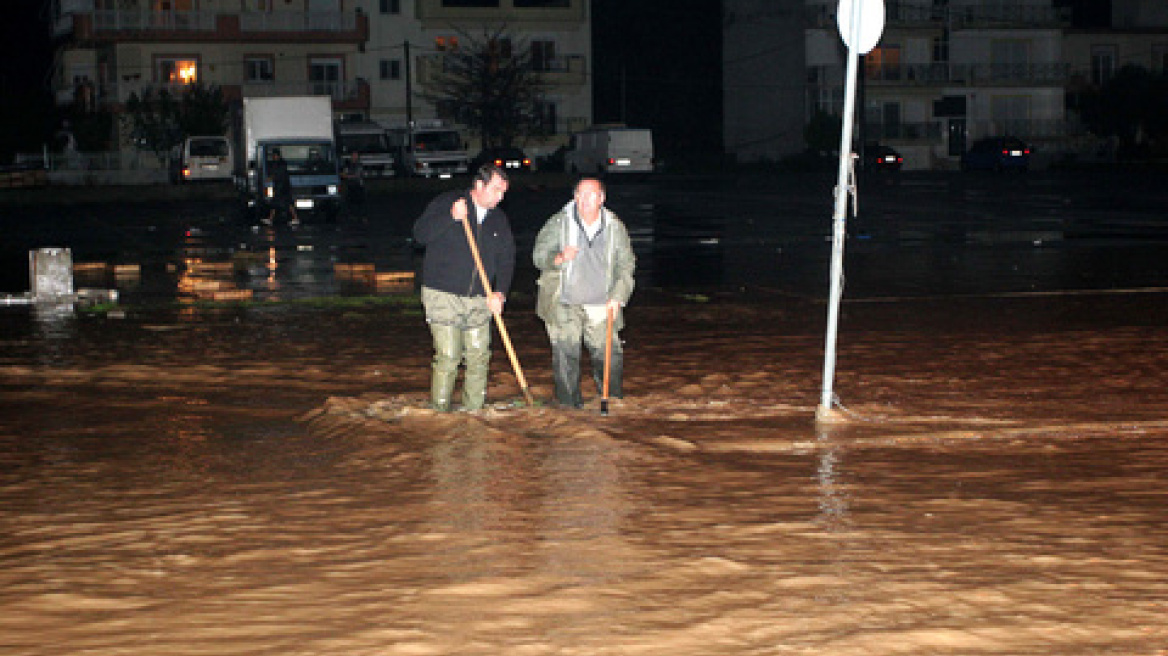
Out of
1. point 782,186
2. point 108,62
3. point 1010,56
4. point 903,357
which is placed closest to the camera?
point 903,357

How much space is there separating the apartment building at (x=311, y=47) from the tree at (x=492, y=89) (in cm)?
69

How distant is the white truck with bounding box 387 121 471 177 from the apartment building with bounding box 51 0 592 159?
502 cm

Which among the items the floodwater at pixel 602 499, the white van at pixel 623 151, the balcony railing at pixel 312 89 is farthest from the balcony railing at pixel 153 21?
the floodwater at pixel 602 499

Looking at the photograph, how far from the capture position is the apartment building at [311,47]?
213 feet

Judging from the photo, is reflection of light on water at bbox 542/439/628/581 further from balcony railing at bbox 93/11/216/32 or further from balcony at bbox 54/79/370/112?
balcony railing at bbox 93/11/216/32

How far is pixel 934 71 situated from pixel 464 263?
2973 inches

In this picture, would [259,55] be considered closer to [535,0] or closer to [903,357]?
[535,0]

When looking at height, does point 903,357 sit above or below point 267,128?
below

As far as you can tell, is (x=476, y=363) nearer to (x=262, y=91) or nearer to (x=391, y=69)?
(x=262, y=91)

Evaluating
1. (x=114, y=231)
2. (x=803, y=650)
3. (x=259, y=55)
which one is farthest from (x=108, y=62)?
(x=803, y=650)

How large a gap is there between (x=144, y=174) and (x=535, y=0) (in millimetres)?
22284

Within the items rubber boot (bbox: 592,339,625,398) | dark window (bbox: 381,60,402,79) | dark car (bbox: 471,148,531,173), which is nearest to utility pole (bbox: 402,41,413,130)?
dark window (bbox: 381,60,402,79)

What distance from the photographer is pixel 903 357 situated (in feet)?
40.1

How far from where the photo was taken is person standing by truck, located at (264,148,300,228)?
32909 mm
